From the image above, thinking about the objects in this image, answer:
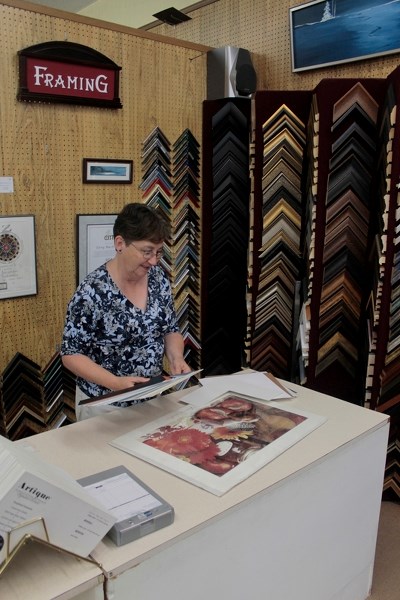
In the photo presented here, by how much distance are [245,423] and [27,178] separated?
1656mm

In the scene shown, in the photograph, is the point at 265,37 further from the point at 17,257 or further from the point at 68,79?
the point at 17,257

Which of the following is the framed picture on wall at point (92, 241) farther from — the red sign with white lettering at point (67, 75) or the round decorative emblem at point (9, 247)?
the red sign with white lettering at point (67, 75)

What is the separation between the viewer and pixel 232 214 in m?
3.11

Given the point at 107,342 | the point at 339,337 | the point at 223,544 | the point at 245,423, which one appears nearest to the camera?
the point at 223,544

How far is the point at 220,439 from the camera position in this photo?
4.73 ft

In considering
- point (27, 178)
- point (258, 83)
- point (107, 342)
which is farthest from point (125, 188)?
point (107, 342)

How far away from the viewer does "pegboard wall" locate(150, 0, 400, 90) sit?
9.59 feet

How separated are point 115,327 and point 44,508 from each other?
0.93 meters

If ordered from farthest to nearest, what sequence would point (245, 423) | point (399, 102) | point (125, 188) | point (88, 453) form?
point (125, 188), point (399, 102), point (245, 423), point (88, 453)

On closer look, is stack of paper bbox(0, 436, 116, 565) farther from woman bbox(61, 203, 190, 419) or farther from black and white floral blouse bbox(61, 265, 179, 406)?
A: black and white floral blouse bbox(61, 265, 179, 406)

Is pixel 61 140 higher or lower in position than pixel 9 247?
higher

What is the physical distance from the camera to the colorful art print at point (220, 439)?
131 cm

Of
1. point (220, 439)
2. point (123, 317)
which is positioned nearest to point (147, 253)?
point (123, 317)

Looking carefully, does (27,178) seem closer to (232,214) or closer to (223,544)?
(232,214)
